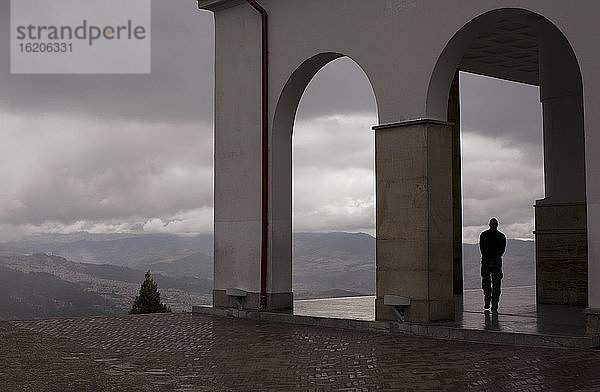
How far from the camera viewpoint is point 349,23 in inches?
551

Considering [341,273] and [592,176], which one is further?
[341,273]

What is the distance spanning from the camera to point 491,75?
69.6ft

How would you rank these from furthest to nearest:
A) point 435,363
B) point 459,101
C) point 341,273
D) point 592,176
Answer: point 341,273 < point 459,101 < point 592,176 < point 435,363

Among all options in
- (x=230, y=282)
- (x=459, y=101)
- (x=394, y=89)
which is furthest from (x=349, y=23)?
(x=459, y=101)

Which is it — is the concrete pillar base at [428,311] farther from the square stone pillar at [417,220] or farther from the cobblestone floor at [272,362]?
the cobblestone floor at [272,362]

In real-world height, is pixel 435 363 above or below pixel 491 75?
below

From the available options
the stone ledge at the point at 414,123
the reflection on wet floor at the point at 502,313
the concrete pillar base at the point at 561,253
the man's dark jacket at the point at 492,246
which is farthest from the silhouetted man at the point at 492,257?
the stone ledge at the point at 414,123

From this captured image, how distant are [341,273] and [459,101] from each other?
20528 mm

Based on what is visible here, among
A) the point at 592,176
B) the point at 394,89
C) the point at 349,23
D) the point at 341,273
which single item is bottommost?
the point at 341,273

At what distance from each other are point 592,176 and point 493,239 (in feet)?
13.4

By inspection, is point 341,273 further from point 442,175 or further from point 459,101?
point 442,175

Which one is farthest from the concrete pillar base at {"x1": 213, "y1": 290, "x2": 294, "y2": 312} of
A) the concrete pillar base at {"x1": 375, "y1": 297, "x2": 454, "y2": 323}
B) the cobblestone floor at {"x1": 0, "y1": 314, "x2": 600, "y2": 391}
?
the concrete pillar base at {"x1": 375, "y1": 297, "x2": 454, "y2": 323}

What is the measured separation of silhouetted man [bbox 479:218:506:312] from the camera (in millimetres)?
14484

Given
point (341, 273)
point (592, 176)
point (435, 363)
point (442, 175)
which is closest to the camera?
point (435, 363)
